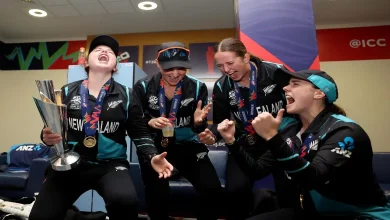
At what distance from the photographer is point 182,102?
2055mm

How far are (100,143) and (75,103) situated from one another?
327mm

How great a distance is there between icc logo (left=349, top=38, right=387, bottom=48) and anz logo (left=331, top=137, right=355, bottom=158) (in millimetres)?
4531

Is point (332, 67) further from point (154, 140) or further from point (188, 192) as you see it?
point (154, 140)

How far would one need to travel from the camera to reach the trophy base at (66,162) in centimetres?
158

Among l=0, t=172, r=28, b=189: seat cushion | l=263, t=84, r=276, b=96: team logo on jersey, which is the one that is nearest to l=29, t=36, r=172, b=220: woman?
l=263, t=84, r=276, b=96: team logo on jersey

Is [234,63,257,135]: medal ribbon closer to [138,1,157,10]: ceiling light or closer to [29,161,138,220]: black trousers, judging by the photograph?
[29,161,138,220]: black trousers

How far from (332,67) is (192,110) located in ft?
12.8

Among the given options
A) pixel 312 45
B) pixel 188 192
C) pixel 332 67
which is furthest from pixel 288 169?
pixel 332 67

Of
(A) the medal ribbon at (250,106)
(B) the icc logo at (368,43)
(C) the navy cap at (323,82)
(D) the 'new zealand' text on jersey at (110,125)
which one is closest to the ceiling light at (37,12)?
(D) the 'new zealand' text on jersey at (110,125)

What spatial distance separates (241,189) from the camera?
5.88ft

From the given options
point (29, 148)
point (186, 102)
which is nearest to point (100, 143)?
point (186, 102)

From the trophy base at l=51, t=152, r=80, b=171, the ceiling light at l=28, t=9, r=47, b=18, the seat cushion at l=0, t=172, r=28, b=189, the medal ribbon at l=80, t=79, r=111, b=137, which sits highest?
the ceiling light at l=28, t=9, r=47, b=18

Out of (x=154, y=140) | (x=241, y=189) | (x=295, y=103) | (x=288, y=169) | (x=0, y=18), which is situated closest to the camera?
(x=288, y=169)

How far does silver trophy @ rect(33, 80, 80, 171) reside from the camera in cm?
153
